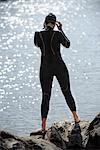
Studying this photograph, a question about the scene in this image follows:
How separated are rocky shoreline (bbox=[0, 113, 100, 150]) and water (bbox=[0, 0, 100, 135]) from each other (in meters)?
4.41

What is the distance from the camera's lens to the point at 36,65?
28.5 metres

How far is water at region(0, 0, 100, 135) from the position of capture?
17438 millimetres

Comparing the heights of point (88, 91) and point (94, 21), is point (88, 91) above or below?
below

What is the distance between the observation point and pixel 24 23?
49406 mm

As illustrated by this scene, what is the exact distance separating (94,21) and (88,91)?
24.7 meters

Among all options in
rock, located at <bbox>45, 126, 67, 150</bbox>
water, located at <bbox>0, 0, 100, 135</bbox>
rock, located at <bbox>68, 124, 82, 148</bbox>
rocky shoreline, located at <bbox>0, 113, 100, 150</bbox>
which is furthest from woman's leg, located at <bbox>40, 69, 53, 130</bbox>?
water, located at <bbox>0, 0, 100, 135</bbox>

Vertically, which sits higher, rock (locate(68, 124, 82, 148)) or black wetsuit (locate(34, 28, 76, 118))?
black wetsuit (locate(34, 28, 76, 118))

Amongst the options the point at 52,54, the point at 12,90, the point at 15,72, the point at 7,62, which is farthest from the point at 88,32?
the point at 52,54

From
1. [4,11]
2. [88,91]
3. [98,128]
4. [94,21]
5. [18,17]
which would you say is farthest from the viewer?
[4,11]

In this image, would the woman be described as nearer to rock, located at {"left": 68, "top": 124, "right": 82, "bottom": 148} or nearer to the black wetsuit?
the black wetsuit

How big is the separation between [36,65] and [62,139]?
59.4ft

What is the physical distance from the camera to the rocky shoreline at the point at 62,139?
358 inches

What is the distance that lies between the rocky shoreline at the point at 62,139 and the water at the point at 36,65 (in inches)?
174

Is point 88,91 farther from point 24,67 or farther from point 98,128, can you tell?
point 98,128
